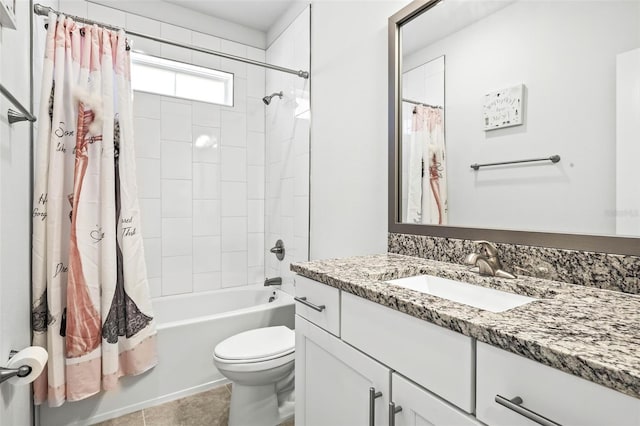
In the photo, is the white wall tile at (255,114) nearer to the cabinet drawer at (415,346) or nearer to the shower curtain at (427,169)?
the shower curtain at (427,169)

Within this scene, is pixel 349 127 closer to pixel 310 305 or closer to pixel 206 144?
pixel 310 305

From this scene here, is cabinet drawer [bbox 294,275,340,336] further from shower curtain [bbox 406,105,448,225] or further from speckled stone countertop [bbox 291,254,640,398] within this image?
shower curtain [bbox 406,105,448,225]

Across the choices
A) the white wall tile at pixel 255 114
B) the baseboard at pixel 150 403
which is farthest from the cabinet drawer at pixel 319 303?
the white wall tile at pixel 255 114

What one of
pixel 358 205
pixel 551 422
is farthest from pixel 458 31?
pixel 551 422

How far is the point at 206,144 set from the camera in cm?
266

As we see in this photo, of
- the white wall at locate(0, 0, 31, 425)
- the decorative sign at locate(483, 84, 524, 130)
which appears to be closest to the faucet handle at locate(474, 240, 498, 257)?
the decorative sign at locate(483, 84, 524, 130)

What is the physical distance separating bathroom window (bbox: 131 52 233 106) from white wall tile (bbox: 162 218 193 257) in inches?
38.5

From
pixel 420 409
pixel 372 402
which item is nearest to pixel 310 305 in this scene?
pixel 372 402

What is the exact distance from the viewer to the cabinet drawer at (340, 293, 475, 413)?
2.16 feet

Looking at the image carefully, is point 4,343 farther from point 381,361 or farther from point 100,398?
point 381,361

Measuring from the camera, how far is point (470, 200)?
123 cm

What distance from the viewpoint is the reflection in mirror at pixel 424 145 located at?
1.35 metres

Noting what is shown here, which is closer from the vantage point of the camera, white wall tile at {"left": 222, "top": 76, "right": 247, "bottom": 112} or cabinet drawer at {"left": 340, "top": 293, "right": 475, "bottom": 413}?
cabinet drawer at {"left": 340, "top": 293, "right": 475, "bottom": 413}

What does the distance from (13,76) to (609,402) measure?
183 cm
